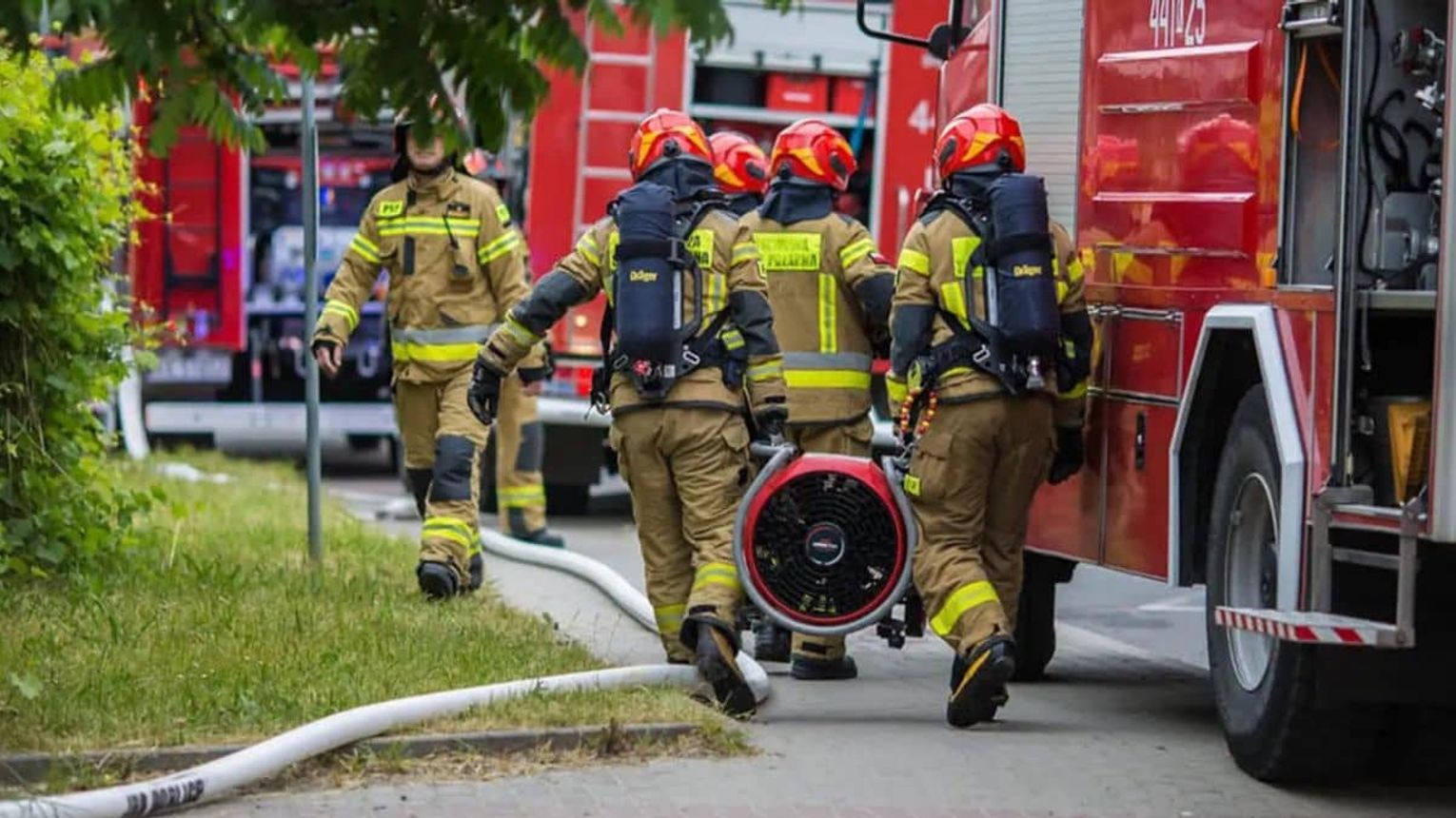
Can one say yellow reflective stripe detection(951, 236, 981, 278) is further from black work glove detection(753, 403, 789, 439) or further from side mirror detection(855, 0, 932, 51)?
side mirror detection(855, 0, 932, 51)

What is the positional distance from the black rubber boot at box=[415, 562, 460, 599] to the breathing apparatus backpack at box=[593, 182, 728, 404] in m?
2.01

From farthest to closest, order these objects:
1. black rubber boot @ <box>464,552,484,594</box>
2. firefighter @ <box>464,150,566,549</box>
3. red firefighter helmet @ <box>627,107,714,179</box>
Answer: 1. firefighter @ <box>464,150,566,549</box>
2. black rubber boot @ <box>464,552,484,594</box>
3. red firefighter helmet @ <box>627,107,714,179</box>

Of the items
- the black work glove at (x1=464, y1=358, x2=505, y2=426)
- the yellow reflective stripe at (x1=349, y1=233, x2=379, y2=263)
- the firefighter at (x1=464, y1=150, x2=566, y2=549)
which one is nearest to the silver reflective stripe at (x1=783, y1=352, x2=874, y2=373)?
the black work glove at (x1=464, y1=358, x2=505, y2=426)

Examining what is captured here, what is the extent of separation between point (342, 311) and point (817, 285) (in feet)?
6.55

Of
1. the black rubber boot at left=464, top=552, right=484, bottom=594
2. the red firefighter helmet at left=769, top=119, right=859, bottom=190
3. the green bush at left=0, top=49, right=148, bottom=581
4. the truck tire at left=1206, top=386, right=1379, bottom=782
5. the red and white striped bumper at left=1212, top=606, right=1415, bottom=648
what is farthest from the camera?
the black rubber boot at left=464, top=552, right=484, bottom=594

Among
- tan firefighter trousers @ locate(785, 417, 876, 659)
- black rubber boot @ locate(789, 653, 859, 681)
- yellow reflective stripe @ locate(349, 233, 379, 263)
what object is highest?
yellow reflective stripe @ locate(349, 233, 379, 263)

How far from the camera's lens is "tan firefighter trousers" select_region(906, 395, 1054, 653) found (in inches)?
340

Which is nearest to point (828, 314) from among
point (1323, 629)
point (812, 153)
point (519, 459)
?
point (812, 153)

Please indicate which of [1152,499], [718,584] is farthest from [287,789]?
[1152,499]

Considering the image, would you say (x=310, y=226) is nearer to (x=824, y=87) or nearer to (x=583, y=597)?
(x=583, y=597)

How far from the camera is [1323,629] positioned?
23.0 ft

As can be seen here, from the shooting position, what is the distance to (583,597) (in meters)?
11.7

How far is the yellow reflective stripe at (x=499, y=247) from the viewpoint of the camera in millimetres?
11242

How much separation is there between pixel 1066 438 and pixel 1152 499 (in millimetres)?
480
